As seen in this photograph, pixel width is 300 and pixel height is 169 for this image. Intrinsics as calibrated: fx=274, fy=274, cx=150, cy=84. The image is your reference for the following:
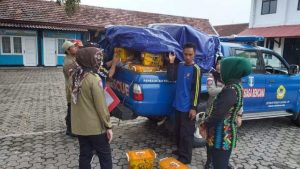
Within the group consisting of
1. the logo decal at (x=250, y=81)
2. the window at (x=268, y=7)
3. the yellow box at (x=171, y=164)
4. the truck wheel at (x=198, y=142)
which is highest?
the window at (x=268, y=7)

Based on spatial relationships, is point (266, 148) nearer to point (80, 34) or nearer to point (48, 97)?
point (48, 97)

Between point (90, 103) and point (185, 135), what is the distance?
1707 millimetres

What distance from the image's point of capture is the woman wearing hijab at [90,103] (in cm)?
279

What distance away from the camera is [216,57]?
4668mm

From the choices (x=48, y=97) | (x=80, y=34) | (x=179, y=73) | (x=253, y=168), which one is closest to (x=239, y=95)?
(x=179, y=73)

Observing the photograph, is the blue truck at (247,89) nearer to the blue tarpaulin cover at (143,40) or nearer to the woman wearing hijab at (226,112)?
the blue tarpaulin cover at (143,40)

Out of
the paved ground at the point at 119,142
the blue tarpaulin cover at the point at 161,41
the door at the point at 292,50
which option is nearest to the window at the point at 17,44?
the paved ground at the point at 119,142

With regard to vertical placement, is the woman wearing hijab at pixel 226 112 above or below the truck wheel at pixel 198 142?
above

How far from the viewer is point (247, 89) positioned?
5.16m

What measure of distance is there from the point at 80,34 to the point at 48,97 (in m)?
12.2

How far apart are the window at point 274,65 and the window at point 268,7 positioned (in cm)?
1684

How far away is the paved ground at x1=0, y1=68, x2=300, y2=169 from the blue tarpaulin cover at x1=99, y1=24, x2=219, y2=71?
62.1 inches

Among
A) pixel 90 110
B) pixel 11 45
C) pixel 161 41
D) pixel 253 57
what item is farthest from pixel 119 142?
pixel 11 45

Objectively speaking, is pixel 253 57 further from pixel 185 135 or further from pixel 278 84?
pixel 185 135
